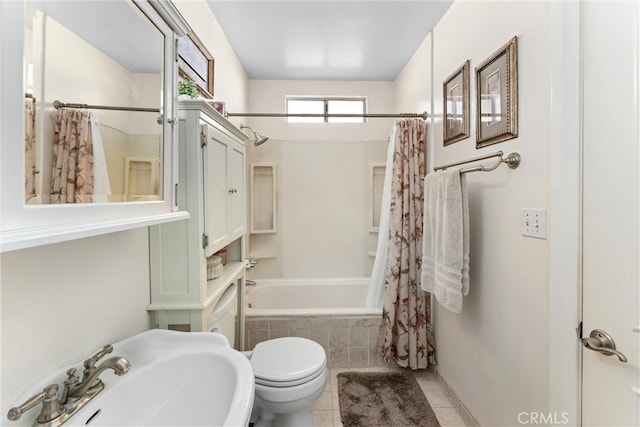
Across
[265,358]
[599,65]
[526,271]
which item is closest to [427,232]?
[526,271]

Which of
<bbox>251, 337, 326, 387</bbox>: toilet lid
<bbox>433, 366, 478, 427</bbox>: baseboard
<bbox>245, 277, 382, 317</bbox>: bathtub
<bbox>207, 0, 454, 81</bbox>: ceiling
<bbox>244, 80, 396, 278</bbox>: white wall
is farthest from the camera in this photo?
<bbox>244, 80, 396, 278</bbox>: white wall

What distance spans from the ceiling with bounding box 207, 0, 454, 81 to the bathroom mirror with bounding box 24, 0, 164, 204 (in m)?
1.26

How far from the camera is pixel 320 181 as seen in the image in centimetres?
301

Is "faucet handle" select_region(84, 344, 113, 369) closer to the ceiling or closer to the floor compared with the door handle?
closer to the floor

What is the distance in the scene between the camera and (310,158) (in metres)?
3.00

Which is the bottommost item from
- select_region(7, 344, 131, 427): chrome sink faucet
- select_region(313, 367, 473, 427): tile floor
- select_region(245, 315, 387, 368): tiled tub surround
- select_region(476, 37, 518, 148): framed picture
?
select_region(313, 367, 473, 427): tile floor

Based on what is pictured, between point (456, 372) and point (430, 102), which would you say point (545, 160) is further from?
point (456, 372)

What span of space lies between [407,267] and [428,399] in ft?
2.85

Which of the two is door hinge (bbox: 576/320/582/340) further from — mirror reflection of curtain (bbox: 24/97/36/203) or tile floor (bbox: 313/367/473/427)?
mirror reflection of curtain (bbox: 24/97/36/203)

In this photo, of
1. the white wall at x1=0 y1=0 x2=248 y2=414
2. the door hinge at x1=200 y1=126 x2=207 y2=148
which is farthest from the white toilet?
the door hinge at x1=200 y1=126 x2=207 y2=148

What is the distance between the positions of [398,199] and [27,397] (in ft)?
6.75

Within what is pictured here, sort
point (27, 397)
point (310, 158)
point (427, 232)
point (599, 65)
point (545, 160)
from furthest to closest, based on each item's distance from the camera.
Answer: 1. point (310, 158)
2. point (427, 232)
3. point (545, 160)
4. point (599, 65)
5. point (27, 397)

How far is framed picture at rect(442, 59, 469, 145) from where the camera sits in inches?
64.5

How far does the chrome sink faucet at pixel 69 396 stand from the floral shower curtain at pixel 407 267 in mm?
1746
